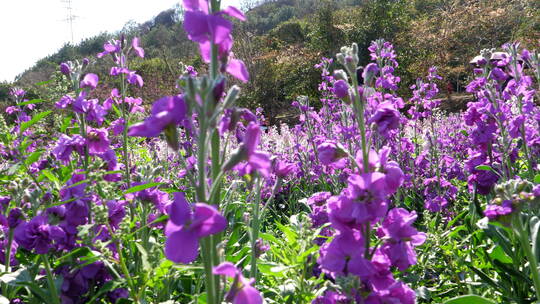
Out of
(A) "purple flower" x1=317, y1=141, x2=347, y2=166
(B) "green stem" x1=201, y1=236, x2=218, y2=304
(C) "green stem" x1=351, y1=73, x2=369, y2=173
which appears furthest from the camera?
(A) "purple flower" x1=317, y1=141, x2=347, y2=166

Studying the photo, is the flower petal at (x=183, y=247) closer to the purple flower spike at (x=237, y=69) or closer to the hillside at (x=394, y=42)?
the purple flower spike at (x=237, y=69)

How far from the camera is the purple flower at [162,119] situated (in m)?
0.93

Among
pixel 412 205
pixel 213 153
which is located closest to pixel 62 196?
pixel 213 153

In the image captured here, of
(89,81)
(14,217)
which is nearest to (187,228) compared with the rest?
(14,217)

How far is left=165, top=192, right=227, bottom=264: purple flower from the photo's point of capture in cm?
89

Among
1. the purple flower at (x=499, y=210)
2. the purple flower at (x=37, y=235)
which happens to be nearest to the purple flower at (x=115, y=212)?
the purple flower at (x=37, y=235)

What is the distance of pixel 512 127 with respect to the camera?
9.30ft

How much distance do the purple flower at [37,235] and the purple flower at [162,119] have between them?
832 millimetres

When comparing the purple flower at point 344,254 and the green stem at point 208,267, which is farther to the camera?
the purple flower at point 344,254

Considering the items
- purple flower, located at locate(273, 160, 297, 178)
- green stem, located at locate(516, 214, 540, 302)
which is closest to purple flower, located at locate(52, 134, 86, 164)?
purple flower, located at locate(273, 160, 297, 178)

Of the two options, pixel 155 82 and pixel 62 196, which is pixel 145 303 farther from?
pixel 155 82

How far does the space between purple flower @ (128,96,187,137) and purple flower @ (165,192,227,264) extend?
0.17 metres

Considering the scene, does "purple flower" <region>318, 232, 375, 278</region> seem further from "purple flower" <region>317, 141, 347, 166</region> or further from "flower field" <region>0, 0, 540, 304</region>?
"purple flower" <region>317, 141, 347, 166</region>

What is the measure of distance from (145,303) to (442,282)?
1.75 metres
